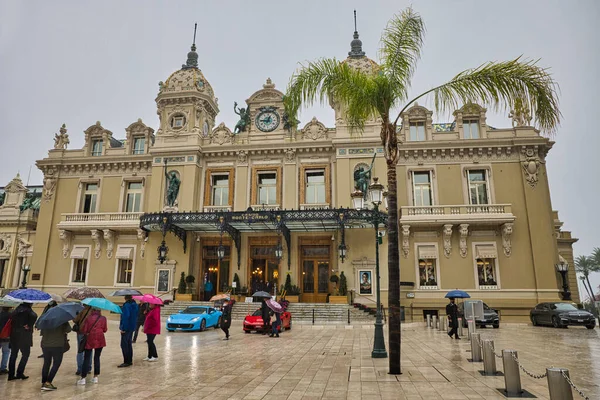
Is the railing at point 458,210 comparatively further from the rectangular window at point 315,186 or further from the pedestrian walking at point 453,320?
the pedestrian walking at point 453,320

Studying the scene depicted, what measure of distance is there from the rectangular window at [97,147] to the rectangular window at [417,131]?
79.3 feet

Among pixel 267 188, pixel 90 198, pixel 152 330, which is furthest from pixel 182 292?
pixel 152 330

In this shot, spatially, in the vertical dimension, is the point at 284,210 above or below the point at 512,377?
above

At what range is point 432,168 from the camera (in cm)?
2775

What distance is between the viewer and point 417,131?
93.5 feet

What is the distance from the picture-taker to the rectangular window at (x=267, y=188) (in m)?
29.3

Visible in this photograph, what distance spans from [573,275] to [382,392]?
30562mm

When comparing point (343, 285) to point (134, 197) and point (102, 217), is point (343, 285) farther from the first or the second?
point (102, 217)

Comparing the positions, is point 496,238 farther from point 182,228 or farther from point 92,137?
point 92,137

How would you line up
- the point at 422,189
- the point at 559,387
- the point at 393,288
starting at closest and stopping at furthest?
the point at 559,387, the point at 393,288, the point at 422,189

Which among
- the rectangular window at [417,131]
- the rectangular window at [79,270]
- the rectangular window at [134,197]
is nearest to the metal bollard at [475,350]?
the rectangular window at [417,131]

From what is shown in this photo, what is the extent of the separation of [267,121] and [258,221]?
845 centimetres

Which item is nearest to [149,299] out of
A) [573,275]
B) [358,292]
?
[358,292]

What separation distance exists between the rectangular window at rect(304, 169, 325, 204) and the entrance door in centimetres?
435
